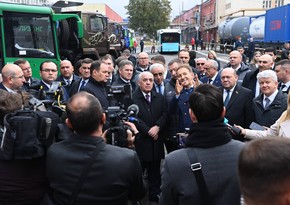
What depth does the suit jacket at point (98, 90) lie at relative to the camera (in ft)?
15.1

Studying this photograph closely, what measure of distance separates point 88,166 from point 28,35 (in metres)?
8.23

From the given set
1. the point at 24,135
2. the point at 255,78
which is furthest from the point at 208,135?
the point at 255,78

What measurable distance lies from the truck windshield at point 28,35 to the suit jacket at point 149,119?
18.6 feet

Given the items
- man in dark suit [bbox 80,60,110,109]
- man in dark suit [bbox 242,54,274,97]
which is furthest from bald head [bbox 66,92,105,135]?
man in dark suit [bbox 242,54,274,97]

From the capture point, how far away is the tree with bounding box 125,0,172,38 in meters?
62.1

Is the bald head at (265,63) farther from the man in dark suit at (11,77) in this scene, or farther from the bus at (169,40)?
the bus at (169,40)

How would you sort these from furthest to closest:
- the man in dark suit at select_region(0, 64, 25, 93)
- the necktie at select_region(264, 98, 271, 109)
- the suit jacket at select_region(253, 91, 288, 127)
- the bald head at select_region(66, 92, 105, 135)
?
the man in dark suit at select_region(0, 64, 25, 93), the necktie at select_region(264, 98, 271, 109), the suit jacket at select_region(253, 91, 288, 127), the bald head at select_region(66, 92, 105, 135)

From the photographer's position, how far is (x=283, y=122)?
298 cm

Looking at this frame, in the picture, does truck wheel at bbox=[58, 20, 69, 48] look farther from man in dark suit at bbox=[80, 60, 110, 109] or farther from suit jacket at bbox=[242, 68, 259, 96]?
suit jacket at bbox=[242, 68, 259, 96]

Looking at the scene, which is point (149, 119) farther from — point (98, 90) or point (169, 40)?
point (169, 40)

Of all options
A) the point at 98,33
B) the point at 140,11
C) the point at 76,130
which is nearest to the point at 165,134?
the point at 76,130

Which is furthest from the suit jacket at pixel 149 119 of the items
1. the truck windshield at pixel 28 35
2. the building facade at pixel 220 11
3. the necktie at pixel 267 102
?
the building facade at pixel 220 11

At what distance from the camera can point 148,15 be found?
6212 centimetres

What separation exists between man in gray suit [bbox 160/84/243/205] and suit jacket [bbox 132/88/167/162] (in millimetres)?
2451
